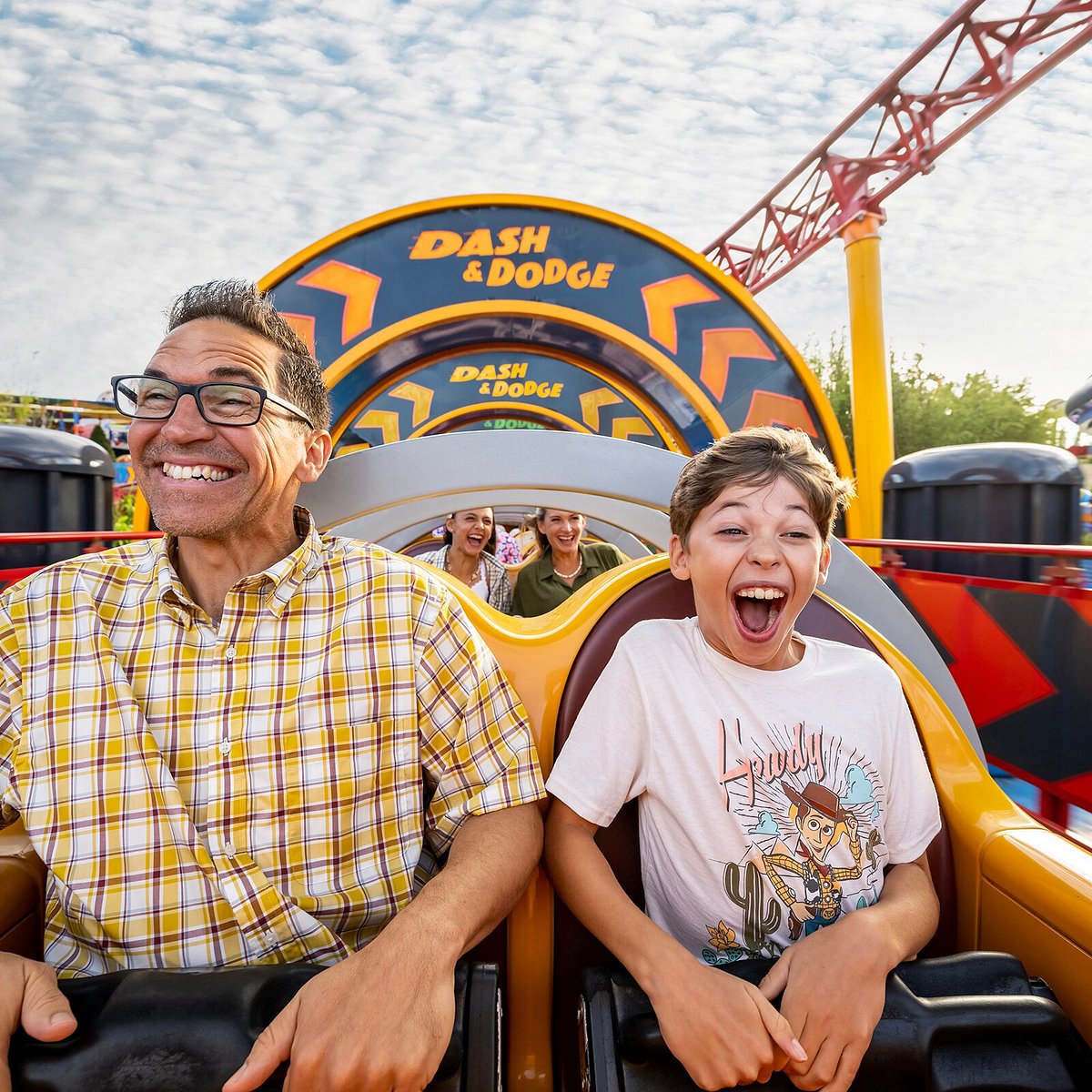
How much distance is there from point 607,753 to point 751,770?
0.66 feet

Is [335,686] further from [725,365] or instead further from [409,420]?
[409,420]

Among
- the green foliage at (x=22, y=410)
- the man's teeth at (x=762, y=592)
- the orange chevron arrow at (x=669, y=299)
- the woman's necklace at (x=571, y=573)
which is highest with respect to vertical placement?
the green foliage at (x=22, y=410)

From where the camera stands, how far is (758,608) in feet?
4.03

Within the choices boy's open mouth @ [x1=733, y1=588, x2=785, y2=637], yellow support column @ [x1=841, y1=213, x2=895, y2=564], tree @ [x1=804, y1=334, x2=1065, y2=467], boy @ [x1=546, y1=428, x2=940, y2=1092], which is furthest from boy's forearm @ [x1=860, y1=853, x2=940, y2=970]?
tree @ [x1=804, y1=334, x2=1065, y2=467]

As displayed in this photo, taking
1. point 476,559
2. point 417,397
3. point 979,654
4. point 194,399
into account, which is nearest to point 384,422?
point 417,397

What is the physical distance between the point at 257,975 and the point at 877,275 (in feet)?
22.2

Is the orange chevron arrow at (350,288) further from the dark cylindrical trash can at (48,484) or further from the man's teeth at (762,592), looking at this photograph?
the man's teeth at (762,592)

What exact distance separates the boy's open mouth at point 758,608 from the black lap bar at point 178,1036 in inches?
24.6

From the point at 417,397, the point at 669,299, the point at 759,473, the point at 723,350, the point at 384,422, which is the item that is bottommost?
the point at 759,473

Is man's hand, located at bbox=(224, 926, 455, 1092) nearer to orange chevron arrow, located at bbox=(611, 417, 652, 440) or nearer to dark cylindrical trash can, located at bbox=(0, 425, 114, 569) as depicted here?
dark cylindrical trash can, located at bbox=(0, 425, 114, 569)

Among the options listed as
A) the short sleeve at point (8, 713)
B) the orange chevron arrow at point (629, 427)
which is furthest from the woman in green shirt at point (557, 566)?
the short sleeve at point (8, 713)

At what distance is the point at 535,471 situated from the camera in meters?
1.51

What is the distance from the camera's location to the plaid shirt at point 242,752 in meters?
1.01

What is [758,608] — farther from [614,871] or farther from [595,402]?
[595,402]
